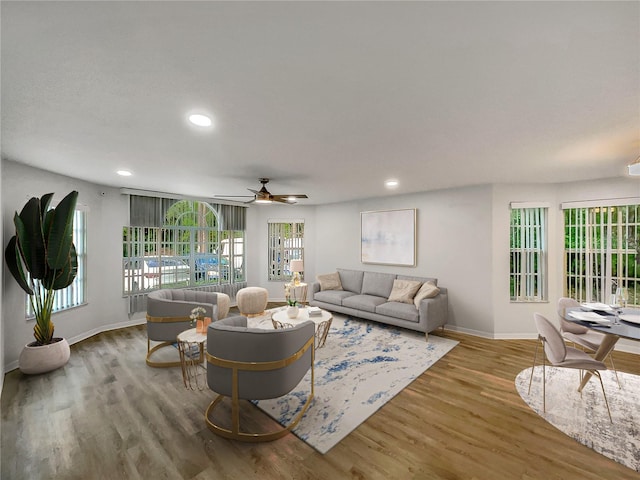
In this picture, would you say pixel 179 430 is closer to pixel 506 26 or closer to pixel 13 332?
pixel 13 332

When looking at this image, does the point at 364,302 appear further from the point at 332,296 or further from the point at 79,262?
the point at 79,262

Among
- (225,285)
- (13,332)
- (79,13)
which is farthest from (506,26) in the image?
(225,285)

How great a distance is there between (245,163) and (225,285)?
12.8 ft

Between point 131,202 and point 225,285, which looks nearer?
point 131,202

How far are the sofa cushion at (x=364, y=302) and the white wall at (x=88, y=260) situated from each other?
4260mm

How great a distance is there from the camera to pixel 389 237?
227 inches

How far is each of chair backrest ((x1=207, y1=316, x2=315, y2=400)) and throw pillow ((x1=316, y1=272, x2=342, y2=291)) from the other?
385cm

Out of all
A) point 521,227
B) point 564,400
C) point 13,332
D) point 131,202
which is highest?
point 131,202

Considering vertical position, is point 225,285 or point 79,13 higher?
point 79,13

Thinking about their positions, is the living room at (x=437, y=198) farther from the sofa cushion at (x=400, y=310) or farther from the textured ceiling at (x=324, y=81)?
the sofa cushion at (x=400, y=310)

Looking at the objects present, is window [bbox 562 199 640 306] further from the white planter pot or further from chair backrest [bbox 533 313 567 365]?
the white planter pot

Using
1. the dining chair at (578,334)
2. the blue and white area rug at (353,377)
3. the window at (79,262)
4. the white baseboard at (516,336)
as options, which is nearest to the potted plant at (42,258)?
the window at (79,262)

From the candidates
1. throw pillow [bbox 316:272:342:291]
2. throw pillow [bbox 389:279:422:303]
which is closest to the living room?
throw pillow [bbox 389:279:422:303]

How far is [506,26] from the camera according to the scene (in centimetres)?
120
